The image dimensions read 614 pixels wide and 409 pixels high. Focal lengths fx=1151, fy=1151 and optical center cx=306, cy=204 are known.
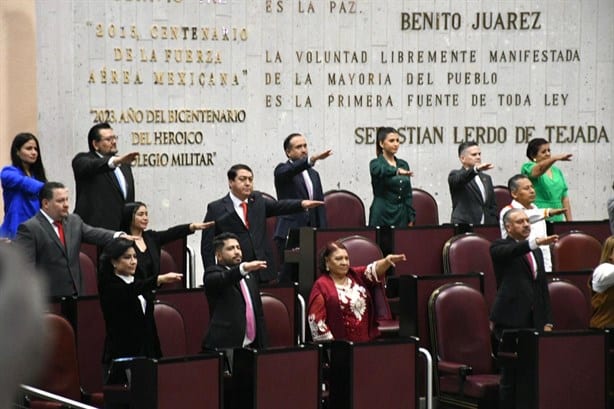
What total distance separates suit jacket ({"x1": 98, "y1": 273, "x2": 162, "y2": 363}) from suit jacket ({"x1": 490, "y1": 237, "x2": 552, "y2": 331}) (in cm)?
215

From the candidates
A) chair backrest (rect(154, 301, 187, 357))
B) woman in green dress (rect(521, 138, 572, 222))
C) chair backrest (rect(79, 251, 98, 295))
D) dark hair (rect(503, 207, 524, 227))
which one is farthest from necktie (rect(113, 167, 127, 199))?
woman in green dress (rect(521, 138, 572, 222))

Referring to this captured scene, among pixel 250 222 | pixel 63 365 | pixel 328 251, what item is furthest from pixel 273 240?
pixel 63 365

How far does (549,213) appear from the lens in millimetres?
7789

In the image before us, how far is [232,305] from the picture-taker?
604 cm

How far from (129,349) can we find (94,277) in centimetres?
152

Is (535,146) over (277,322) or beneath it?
over

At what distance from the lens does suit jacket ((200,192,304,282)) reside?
755 cm

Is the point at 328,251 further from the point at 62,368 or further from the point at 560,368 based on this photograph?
the point at 62,368

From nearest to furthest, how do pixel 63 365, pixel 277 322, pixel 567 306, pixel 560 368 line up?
pixel 63 365 < pixel 560 368 < pixel 277 322 < pixel 567 306

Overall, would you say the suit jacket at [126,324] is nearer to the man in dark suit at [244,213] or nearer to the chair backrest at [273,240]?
the man in dark suit at [244,213]

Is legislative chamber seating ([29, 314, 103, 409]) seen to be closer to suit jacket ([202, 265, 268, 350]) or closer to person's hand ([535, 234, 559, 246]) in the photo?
suit jacket ([202, 265, 268, 350])

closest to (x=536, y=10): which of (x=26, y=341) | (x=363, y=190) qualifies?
(x=363, y=190)

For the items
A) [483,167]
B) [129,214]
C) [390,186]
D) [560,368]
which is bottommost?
[560,368]

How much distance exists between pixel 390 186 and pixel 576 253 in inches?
57.6
